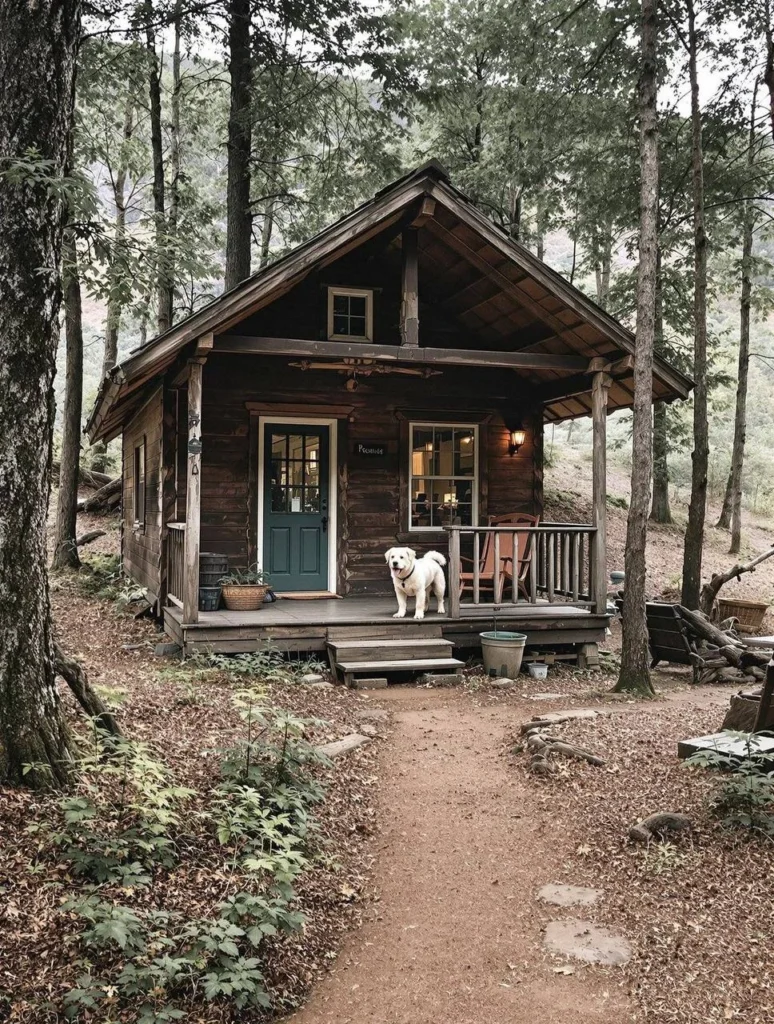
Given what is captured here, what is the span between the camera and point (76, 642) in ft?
30.9

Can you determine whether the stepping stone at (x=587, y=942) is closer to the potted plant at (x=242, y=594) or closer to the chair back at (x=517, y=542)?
the chair back at (x=517, y=542)

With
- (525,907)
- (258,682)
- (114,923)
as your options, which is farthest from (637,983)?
(258,682)

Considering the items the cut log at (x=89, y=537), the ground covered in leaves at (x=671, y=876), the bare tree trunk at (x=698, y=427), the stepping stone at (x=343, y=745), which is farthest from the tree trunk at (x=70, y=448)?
the ground covered in leaves at (x=671, y=876)

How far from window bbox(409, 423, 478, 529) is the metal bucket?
293 cm

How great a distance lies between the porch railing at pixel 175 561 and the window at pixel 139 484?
92.8 inches

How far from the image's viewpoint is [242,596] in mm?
9555

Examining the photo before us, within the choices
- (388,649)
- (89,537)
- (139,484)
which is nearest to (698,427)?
(388,649)

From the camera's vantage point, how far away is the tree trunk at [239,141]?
13602 mm

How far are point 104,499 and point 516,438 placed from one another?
37.4 ft

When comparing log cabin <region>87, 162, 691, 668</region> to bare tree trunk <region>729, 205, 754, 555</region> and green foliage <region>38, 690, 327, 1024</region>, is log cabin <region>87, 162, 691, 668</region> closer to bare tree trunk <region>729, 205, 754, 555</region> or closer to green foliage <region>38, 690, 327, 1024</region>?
green foliage <region>38, 690, 327, 1024</region>

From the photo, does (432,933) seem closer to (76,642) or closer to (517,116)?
(76,642)

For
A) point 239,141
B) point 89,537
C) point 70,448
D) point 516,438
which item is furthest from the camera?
point 89,537

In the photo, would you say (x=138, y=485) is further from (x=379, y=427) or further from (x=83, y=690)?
(x=83, y=690)

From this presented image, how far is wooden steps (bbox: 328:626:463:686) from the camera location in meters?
8.38
